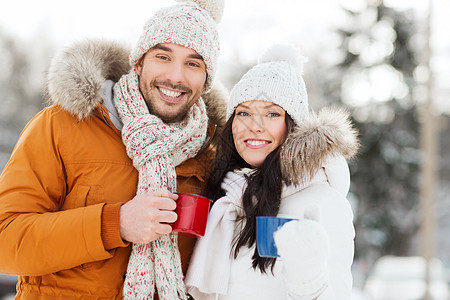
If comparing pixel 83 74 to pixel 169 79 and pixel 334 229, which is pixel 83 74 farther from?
pixel 334 229

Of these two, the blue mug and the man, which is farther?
the man

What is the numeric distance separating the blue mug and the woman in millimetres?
96

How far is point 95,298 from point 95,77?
3.99 ft

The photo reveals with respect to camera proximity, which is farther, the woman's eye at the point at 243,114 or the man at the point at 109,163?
the woman's eye at the point at 243,114

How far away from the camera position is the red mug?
2354mm

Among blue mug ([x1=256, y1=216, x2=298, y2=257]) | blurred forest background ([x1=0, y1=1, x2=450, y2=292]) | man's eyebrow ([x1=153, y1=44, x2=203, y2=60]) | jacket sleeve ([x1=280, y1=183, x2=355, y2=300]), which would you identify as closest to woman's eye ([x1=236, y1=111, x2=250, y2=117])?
man's eyebrow ([x1=153, y1=44, x2=203, y2=60])

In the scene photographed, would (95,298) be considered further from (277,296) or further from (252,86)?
(252,86)

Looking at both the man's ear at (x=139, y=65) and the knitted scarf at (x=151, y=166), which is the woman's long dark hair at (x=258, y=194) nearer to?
the knitted scarf at (x=151, y=166)

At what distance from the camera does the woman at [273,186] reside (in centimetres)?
244

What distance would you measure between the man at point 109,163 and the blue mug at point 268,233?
1.41 feet

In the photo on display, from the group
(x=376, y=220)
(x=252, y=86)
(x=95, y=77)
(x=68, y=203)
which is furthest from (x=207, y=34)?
(x=376, y=220)

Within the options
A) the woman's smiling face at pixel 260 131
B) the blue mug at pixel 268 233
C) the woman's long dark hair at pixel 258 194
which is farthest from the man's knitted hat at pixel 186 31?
the blue mug at pixel 268 233

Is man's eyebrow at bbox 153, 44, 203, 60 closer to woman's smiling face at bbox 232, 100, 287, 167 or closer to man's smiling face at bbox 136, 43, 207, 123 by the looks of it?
man's smiling face at bbox 136, 43, 207, 123

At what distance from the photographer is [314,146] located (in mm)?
2564
